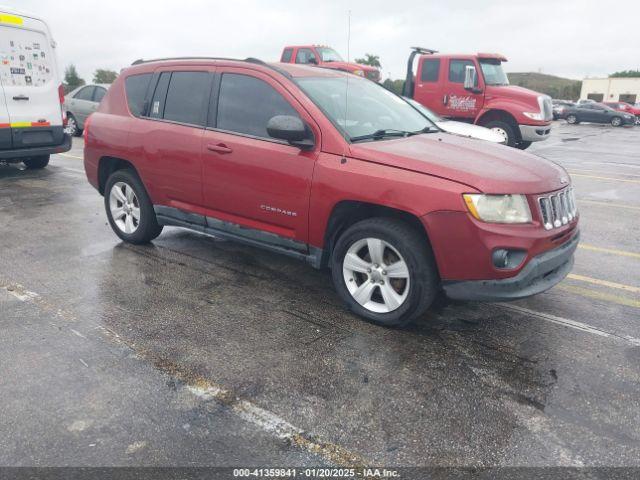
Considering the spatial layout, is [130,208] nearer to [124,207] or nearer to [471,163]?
[124,207]

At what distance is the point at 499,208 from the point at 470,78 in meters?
10.3

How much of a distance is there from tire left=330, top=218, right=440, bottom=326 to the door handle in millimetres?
1239

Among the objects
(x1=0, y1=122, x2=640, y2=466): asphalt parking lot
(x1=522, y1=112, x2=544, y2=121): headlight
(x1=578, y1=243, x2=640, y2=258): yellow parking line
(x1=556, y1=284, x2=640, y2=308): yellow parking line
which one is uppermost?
(x1=522, y1=112, x2=544, y2=121): headlight

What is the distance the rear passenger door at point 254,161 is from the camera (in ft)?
12.9

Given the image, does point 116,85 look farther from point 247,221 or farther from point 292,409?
point 292,409

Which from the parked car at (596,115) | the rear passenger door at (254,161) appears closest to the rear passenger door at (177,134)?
the rear passenger door at (254,161)

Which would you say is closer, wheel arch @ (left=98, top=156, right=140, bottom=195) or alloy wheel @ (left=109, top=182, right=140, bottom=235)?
alloy wheel @ (left=109, top=182, right=140, bottom=235)

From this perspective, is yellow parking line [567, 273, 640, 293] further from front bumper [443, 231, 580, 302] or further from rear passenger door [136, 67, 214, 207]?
rear passenger door [136, 67, 214, 207]

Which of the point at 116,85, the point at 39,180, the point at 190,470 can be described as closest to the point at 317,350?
the point at 190,470

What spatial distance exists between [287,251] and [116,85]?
110 inches

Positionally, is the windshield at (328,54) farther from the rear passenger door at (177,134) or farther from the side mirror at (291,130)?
the side mirror at (291,130)

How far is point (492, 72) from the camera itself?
12844mm

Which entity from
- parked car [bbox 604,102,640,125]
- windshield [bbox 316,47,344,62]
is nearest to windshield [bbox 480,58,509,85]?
windshield [bbox 316,47,344,62]

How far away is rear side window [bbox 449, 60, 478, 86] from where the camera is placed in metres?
12.8
